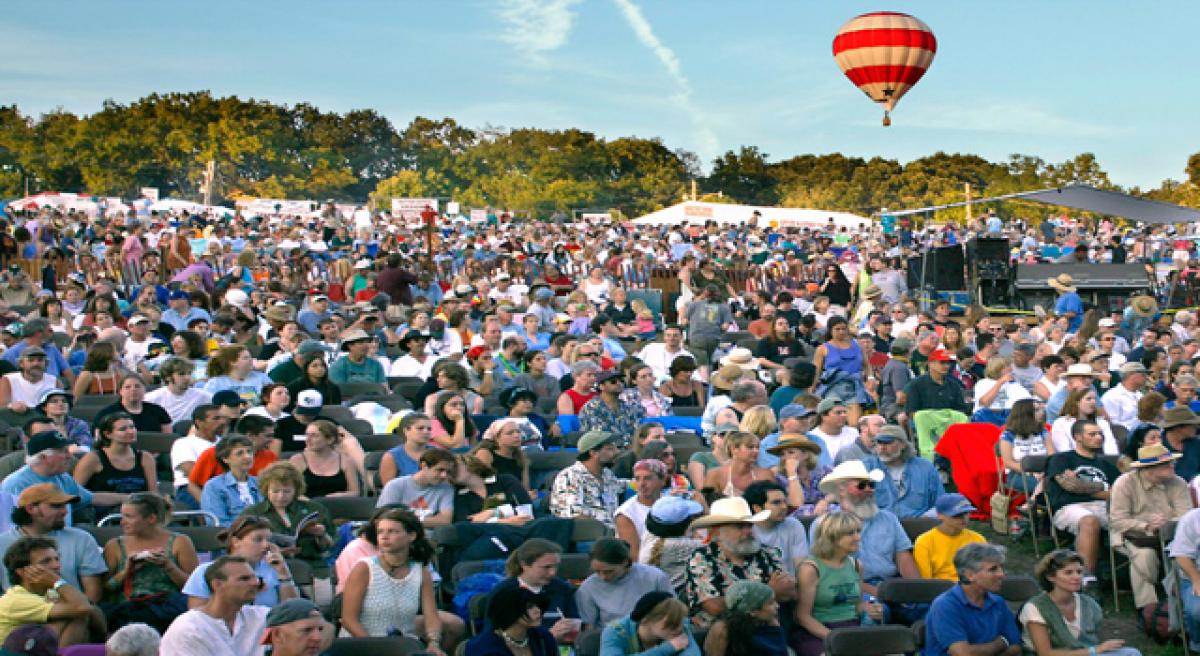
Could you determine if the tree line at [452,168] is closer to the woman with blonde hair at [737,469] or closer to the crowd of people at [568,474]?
the crowd of people at [568,474]

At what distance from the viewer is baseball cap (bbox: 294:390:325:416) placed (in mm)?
9312

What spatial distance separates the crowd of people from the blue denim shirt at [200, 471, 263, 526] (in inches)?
1.1

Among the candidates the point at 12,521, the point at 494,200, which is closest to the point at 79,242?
the point at 12,521

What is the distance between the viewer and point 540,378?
11.7 metres

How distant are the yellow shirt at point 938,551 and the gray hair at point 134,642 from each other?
4.02 m

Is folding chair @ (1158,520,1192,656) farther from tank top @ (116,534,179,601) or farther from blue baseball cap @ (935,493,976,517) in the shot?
tank top @ (116,534,179,601)

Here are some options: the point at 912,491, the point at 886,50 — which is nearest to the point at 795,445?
the point at 912,491

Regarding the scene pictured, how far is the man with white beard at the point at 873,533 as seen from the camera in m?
7.35

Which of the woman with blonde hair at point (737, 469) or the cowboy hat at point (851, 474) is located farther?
the woman with blonde hair at point (737, 469)

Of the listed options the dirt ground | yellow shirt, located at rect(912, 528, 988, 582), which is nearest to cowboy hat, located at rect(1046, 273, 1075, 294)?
the dirt ground

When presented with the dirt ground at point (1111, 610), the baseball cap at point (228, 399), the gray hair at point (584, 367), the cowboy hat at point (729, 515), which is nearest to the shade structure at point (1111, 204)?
the gray hair at point (584, 367)

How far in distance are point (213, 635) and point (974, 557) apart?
3.45m

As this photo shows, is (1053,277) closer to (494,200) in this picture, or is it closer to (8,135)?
(494,200)

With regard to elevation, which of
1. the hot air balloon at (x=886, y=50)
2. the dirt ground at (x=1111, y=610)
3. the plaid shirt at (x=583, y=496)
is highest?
the hot air balloon at (x=886, y=50)
